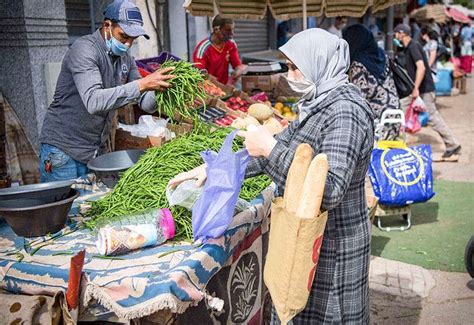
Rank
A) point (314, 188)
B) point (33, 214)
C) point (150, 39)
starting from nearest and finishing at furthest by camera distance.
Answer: point (314, 188) < point (33, 214) < point (150, 39)

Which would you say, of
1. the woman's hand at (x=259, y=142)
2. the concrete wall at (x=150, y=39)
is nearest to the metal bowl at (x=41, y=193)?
the woman's hand at (x=259, y=142)

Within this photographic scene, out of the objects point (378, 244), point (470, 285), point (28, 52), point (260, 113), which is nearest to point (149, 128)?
point (260, 113)

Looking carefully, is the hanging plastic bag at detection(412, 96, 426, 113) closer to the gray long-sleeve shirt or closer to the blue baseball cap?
the gray long-sleeve shirt

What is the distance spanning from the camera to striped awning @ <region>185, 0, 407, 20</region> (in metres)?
7.09

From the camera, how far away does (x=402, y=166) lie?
4.97 metres

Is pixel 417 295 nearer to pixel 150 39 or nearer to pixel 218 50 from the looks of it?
pixel 218 50

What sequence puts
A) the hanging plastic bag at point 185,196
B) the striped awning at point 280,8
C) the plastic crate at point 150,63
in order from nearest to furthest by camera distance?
the hanging plastic bag at point 185,196
the plastic crate at point 150,63
the striped awning at point 280,8

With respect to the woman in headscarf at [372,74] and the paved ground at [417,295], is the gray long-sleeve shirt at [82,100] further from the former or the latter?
the woman in headscarf at [372,74]

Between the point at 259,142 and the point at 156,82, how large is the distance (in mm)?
1103

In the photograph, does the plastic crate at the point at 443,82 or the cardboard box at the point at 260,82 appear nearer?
the cardboard box at the point at 260,82

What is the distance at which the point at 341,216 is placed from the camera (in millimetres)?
2133

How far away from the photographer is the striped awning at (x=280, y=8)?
7.09 meters

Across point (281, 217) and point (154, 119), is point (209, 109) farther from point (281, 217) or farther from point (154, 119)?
point (281, 217)

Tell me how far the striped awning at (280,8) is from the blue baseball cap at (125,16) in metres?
4.02
